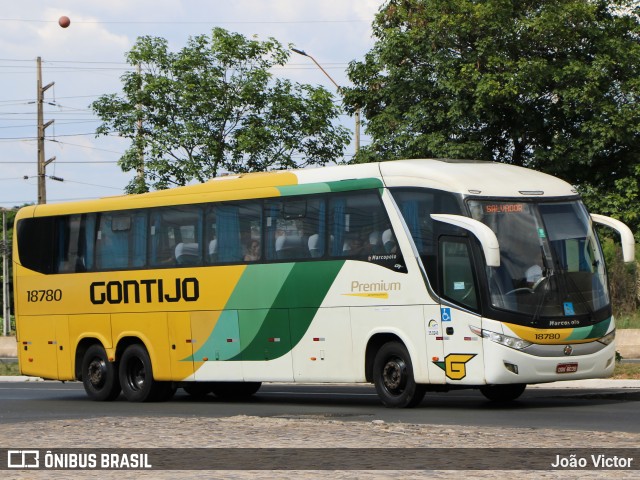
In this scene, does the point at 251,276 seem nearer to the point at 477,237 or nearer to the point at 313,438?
the point at 477,237

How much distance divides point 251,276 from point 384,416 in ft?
14.6

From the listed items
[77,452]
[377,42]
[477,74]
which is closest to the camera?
[77,452]

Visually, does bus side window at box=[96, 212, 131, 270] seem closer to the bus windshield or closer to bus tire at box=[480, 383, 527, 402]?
bus tire at box=[480, 383, 527, 402]

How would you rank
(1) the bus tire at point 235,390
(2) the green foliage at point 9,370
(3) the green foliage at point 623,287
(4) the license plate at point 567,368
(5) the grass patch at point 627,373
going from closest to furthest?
(4) the license plate at point 567,368, (5) the grass patch at point 627,373, (1) the bus tire at point 235,390, (2) the green foliage at point 9,370, (3) the green foliage at point 623,287

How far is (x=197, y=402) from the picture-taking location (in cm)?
2316

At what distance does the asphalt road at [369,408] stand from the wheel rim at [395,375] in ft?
1.09

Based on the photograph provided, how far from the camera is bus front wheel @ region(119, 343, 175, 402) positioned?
23.2 meters

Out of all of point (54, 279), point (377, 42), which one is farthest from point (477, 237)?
point (377, 42)

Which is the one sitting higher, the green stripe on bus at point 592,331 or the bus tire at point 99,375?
the green stripe on bus at point 592,331

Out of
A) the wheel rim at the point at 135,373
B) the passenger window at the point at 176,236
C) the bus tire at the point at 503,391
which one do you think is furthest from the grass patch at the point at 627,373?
the wheel rim at the point at 135,373

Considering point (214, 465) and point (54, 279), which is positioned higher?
point (54, 279)

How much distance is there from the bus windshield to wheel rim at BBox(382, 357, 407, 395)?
180 cm

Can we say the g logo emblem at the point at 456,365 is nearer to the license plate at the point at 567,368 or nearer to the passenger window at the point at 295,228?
the license plate at the point at 567,368

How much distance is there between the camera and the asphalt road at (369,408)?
16703mm
